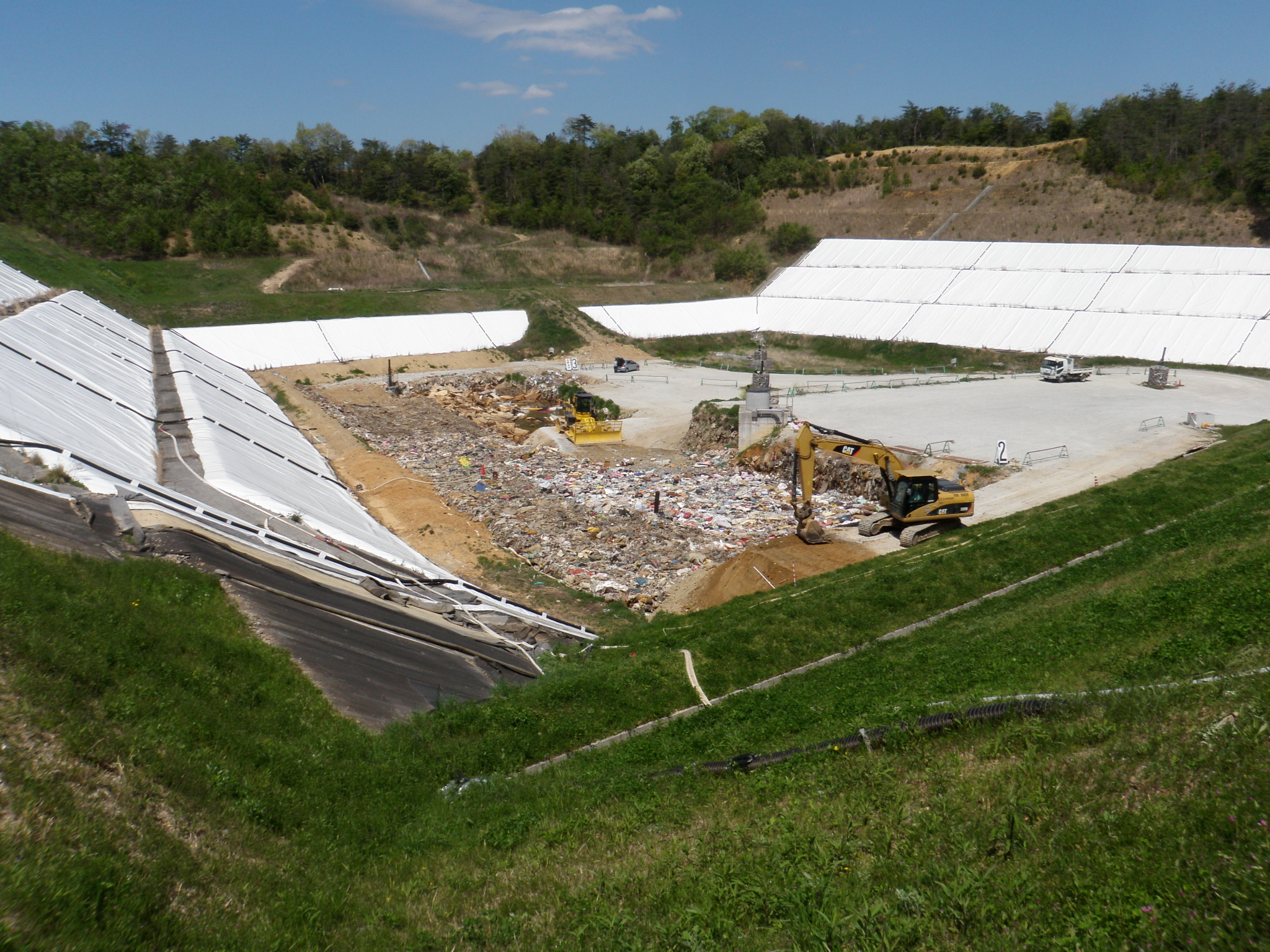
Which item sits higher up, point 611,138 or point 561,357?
point 611,138

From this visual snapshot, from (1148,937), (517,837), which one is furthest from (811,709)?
(1148,937)

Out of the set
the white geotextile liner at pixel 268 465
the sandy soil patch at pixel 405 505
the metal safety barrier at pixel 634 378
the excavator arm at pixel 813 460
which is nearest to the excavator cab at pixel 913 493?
the excavator arm at pixel 813 460

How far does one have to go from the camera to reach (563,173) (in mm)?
77688

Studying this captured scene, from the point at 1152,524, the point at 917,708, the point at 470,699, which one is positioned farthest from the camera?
the point at 1152,524

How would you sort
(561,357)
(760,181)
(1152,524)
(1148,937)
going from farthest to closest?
(760,181) → (561,357) → (1152,524) → (1148,937)

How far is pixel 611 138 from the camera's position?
103 metres

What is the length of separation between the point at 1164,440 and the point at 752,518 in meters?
13.4

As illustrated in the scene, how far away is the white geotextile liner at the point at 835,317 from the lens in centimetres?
4934

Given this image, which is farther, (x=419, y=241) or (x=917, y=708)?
(x=419, y=241)

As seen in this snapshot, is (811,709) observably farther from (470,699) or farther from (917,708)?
(470,699)

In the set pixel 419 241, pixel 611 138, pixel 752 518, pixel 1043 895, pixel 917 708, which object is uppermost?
pixel 611 138

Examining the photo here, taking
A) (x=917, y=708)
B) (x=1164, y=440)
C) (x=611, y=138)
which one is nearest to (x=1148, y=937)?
(x=917, y=708)

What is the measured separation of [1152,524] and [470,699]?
1367 cm

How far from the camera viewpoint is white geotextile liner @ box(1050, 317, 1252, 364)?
3825cm
